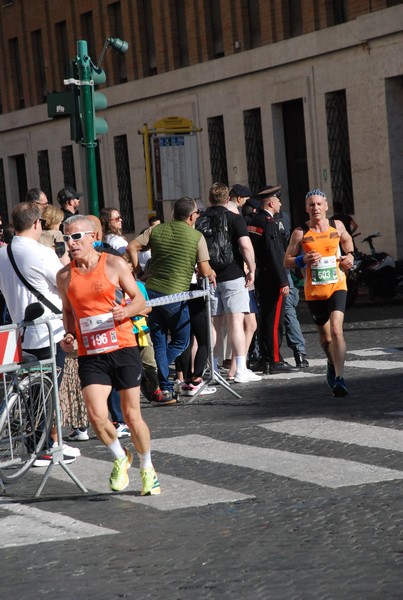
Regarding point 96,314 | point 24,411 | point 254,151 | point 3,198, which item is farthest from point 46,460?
point 3,198

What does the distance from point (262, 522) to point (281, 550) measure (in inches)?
29.6

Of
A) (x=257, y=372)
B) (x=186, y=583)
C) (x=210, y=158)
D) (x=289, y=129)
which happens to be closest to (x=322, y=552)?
(x=186, y=583)

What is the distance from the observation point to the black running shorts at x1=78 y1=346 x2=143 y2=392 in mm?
9211

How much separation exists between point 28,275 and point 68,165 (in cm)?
3622

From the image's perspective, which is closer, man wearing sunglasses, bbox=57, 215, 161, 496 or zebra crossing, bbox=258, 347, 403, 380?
man wearing sunglasses, bbox=57, 215, 161, 496

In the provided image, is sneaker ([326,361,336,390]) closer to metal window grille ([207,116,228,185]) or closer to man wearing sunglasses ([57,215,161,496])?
man wearing sunglasses ([57,215,161,496])

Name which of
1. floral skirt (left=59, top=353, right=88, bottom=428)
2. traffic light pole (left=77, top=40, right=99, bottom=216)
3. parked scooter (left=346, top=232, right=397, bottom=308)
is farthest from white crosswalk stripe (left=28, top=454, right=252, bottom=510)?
parked scooter (left=346, top=232, right=397, bottom=308)

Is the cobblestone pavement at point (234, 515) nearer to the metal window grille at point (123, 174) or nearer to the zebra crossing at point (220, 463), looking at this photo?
the zebra crossing at point (220, 463)

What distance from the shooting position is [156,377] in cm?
1374

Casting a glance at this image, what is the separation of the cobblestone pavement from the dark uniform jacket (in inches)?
110

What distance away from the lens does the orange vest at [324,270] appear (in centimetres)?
1336

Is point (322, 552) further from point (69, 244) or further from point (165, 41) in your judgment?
point (165, 41)

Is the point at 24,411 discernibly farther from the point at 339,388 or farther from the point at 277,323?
the point at 277,323

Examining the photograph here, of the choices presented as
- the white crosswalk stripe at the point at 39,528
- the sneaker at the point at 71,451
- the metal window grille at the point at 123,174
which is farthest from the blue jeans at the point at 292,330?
the metal window grille at the point at 123,174
